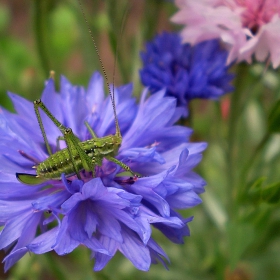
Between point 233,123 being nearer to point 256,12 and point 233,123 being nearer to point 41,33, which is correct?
point 256,12

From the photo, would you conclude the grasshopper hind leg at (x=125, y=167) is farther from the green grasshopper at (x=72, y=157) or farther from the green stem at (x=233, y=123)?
the green stem at (x=233, y=123)

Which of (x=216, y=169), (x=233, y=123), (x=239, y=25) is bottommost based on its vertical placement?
(x=216, y=169)

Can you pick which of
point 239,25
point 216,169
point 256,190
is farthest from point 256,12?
point 216,169

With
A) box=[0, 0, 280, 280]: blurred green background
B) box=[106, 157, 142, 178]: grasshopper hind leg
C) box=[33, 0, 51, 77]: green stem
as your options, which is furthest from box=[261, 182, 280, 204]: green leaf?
box=[33, 0, 51, 77]: green stem

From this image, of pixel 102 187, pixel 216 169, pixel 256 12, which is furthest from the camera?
pixel 216 169

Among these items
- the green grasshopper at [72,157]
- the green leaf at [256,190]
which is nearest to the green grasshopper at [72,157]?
the green grasshopper at [72,157]

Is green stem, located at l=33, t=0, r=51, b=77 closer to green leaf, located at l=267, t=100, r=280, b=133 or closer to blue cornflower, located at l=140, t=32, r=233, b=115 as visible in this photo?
blue cornflower, located at l=140, t=32, r=233, b=115

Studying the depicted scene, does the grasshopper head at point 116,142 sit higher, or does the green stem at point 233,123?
the grasshopper head at point 116,142

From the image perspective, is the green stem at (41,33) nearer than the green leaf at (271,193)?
No
